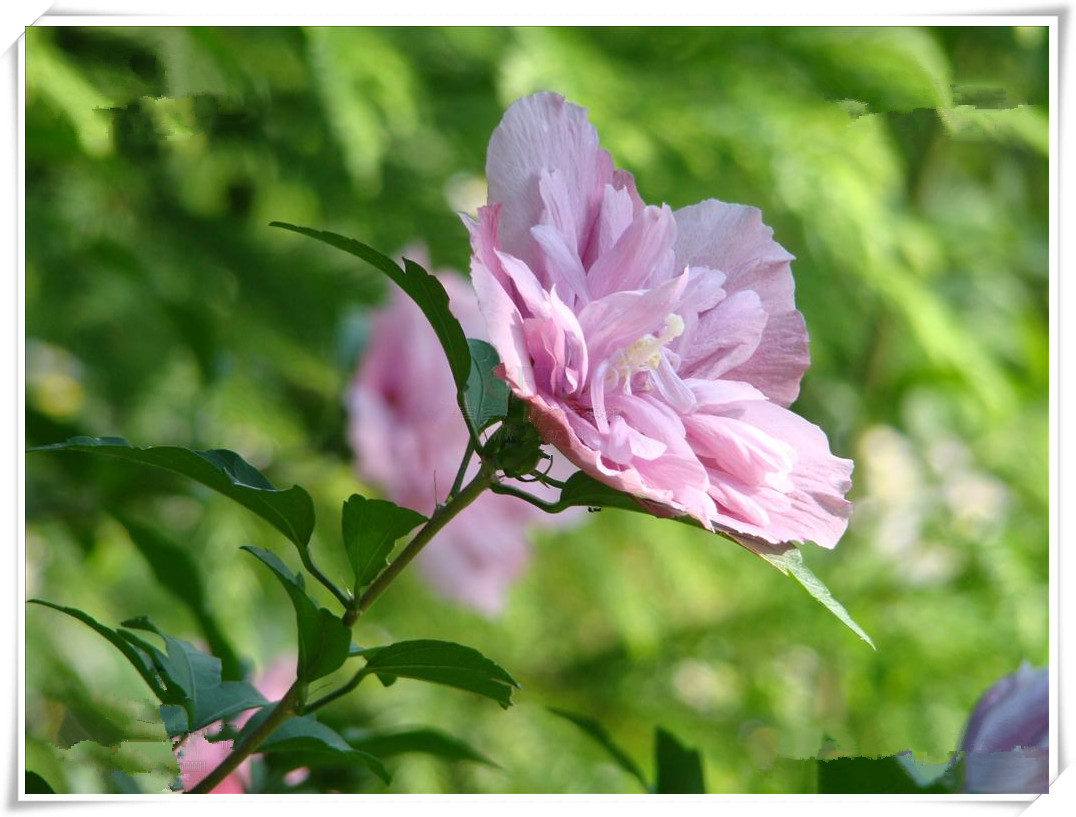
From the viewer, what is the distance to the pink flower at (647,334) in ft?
0.87

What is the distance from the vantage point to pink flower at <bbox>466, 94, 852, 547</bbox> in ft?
0.87

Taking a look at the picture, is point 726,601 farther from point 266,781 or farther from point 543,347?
point 543,347

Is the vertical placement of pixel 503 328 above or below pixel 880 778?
above

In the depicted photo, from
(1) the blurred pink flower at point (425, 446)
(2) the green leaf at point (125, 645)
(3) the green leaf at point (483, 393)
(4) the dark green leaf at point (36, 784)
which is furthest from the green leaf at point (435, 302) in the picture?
(1) the blurred pink flower at point (425, 446)

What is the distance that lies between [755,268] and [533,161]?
2.6 inches

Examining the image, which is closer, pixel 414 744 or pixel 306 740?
pixel 306 740

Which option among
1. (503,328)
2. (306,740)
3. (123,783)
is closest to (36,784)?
(123,783)

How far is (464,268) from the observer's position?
933mm

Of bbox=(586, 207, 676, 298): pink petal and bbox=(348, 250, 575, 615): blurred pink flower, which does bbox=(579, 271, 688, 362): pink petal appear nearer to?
bbox=(586, 207, 676, 298): pink petal

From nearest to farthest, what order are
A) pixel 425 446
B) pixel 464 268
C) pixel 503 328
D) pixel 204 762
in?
pixel 503 328 < pixel 204 762 < pixel 425 446 < pixel 464 268

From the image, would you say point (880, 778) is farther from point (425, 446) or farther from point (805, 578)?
point (425, 446)

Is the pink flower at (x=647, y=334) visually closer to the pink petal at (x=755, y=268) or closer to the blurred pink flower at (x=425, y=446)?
the pink petal at (x=755, y=268)
